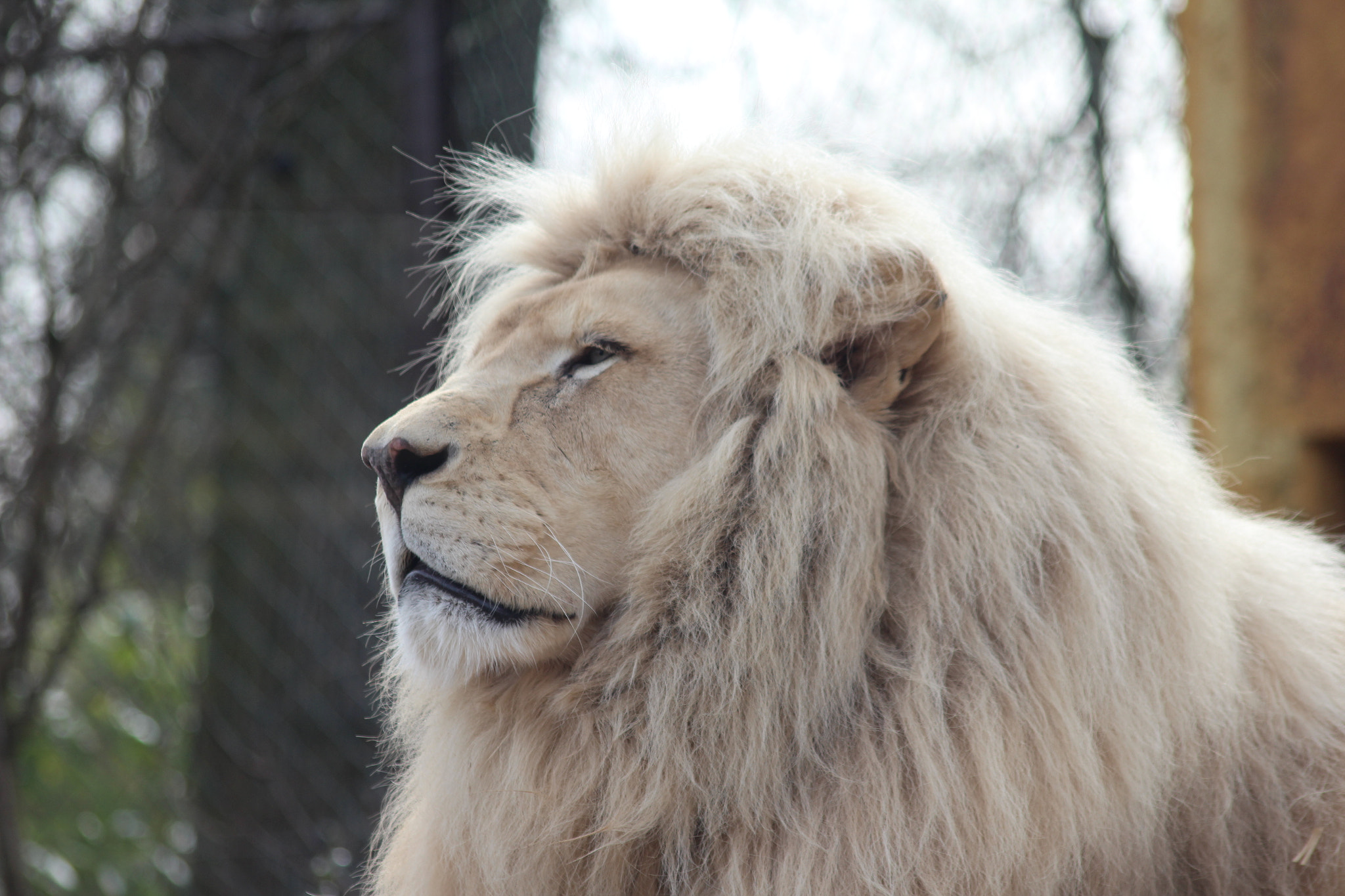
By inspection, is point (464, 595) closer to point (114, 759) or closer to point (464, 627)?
point (464, 627)

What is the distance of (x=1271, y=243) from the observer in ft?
9.00

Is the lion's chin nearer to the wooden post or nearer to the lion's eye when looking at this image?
the lion's eye

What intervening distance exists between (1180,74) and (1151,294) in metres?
0.72

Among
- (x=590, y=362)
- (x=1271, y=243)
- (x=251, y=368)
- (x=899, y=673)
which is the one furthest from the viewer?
(x=251, y=368)

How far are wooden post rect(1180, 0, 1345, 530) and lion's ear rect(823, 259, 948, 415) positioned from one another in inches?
55.3

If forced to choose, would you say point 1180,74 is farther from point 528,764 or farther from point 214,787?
point 214,787

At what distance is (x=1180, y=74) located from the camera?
3.29 metres

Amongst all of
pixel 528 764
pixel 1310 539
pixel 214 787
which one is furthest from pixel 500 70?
pixel 214 787

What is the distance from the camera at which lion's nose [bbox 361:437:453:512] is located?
1.54 m

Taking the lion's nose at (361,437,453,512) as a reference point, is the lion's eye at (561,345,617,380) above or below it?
above

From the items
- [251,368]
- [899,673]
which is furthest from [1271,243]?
[251,368]

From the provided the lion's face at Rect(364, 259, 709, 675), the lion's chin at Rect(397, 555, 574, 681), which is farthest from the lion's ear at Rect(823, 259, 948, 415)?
the lion's chin at Rect(397, 555, 574, 681)

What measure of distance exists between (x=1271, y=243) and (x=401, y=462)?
2319 mm

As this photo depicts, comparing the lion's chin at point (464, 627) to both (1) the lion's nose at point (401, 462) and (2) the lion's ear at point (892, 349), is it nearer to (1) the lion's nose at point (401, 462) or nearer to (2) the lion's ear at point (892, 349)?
(1) the lion's nose at point (401, 462)
